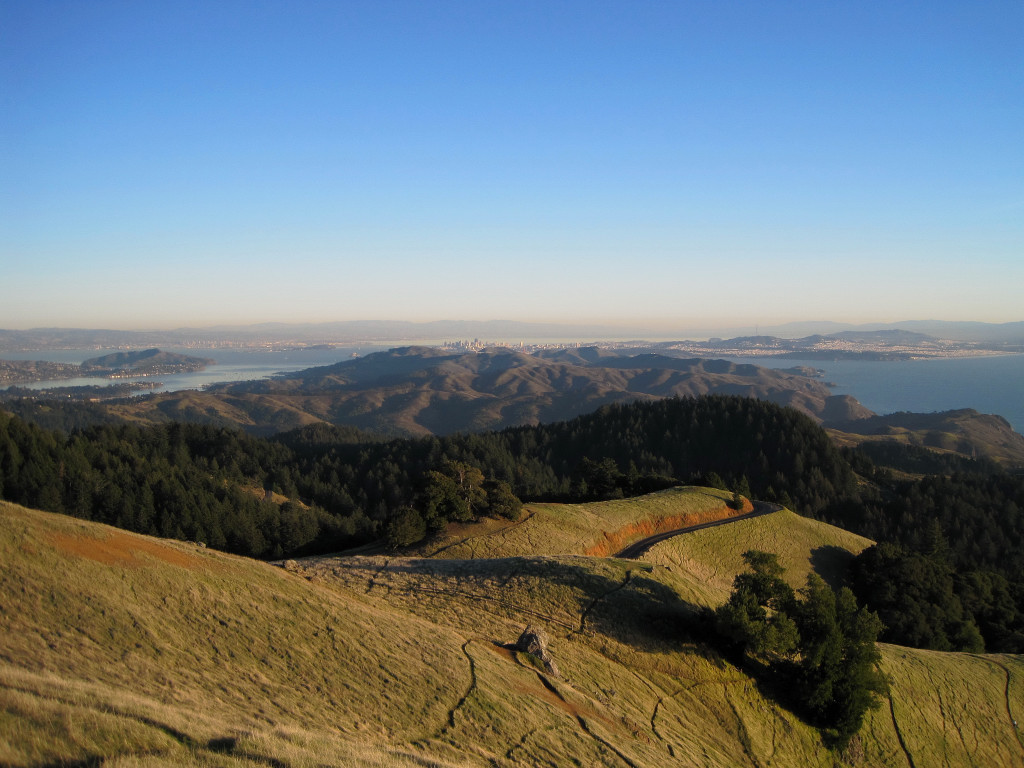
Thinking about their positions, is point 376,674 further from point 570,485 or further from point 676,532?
point 570,485

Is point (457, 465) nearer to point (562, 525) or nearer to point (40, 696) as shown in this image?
point (562, 525)

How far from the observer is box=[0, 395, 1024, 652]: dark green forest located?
42344 mm

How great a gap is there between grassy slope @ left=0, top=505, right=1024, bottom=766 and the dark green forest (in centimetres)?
1311

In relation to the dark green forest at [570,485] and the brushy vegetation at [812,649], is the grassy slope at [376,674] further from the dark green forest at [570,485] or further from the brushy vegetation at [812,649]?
the dark green forest at [570,485]

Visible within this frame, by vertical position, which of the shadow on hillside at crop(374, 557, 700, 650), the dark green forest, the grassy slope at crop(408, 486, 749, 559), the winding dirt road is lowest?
the dark green forest

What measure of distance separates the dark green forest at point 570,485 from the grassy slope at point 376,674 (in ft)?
43.0

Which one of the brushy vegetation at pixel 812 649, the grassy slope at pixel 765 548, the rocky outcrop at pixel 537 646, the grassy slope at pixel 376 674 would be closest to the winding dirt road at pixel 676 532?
the grassy slope at pixel 765 548

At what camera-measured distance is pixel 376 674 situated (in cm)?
1662

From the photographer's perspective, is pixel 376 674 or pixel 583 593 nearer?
pixel 376 674

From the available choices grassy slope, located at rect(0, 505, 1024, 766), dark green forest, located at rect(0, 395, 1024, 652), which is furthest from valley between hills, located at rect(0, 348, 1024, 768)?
dark green forest, located at rect(0, 395, 1024, 652)

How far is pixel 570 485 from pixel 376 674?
2237 inches

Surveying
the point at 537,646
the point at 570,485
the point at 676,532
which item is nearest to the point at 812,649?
the point at 537,646

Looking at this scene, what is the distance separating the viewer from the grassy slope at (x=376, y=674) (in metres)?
11.0

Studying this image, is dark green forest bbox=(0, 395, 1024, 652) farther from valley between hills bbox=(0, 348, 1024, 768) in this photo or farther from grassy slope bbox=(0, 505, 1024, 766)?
grassy slope bbox=(0, 505, 1024, 766)
